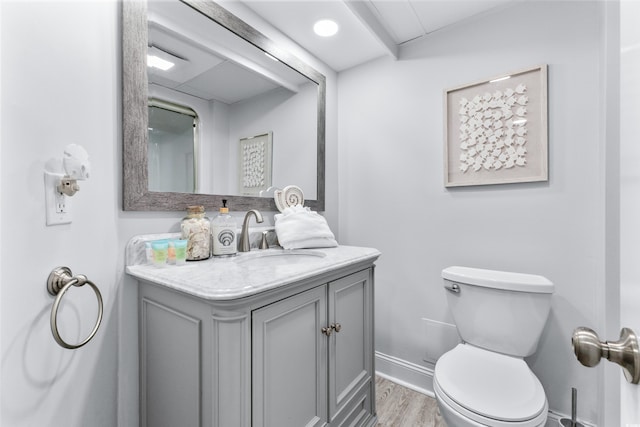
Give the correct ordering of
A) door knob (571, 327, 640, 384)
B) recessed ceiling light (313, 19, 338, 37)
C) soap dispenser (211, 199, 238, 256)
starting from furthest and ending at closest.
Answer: recessed ceiling light (313, 19, 338, 37)
soap dispenser (211, 199, 238, 256)
door knob (571, 327, 640, 384)

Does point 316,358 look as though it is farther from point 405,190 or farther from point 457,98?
point 457,98

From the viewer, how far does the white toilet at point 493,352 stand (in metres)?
0.96

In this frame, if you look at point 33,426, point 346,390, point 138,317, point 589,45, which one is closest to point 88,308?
point 138,317

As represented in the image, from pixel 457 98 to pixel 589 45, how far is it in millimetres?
561

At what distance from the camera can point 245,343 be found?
2.58 ft

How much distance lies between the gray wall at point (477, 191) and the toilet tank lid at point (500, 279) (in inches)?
3.9

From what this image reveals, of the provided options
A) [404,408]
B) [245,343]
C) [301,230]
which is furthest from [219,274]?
[404,408]

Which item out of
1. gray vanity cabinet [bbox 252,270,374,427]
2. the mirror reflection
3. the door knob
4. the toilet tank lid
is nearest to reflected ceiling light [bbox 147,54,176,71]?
the mirror reflection

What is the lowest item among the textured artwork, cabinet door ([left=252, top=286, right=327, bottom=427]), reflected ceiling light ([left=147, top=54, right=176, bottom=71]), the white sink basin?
cabinet door ([left=252, top=286, right=327, bottom=427])

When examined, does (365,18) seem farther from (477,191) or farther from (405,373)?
(405,373)

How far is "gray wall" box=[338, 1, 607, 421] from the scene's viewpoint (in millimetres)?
1288

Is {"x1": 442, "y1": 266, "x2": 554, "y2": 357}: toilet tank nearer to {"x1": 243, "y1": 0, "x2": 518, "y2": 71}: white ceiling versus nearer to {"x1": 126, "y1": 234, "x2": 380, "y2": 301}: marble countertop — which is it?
{"x1": 126, "y1": 234, "x2": 380, "y2": 301}: marble countertop

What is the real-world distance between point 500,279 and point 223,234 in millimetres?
1293

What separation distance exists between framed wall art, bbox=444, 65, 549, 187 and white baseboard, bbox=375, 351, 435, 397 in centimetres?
114
